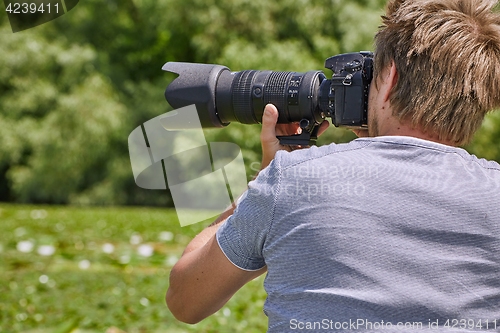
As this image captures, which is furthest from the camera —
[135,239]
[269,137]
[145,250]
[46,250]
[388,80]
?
[135,239]

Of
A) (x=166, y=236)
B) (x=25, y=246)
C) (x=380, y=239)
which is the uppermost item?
(x=380, y=239)

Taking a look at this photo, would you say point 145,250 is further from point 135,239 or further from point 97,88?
point 97,88

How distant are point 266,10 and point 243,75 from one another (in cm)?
1067

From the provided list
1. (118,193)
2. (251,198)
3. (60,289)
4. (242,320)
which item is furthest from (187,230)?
(118,193)

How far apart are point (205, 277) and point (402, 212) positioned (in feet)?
1.13

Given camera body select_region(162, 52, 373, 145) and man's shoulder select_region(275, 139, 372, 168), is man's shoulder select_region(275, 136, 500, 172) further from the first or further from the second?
camera body select_region(162, 52, 373, 145)

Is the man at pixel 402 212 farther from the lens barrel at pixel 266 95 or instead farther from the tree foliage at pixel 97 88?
the tree foliage at pixel 97 88

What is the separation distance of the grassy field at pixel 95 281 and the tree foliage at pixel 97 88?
5.40m

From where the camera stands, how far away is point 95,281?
3773 mm

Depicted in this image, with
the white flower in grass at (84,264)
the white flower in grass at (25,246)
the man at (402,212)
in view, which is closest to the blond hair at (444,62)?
the man at (402,212)

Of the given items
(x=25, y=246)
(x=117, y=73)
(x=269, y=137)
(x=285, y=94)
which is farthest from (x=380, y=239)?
(x=117, y=73)

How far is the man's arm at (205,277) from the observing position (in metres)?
1.00

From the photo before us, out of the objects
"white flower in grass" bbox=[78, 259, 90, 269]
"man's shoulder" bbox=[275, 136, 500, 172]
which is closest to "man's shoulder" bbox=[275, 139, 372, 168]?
"man's shoulder" bbox=[275, 136, 500, 172]

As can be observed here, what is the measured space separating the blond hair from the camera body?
0.60 ft
